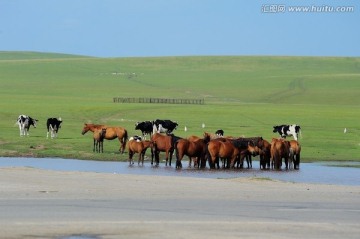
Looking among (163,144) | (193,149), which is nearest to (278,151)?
(193,149)

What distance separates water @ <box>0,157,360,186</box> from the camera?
27016 millimetres

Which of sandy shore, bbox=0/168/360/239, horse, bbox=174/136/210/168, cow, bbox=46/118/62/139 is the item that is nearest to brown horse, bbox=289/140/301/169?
horse, bbox=174/136/210/168

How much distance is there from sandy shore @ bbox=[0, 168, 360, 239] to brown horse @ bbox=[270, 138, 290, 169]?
30.5ft

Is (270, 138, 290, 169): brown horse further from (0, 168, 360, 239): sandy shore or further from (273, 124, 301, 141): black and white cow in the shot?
(273, 124, 301, 141): black and white cow

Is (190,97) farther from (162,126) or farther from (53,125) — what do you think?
(53,125)

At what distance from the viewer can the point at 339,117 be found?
6556 centimetres

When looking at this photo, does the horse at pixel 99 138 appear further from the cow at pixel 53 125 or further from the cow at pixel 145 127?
the cow at pixel 53 125

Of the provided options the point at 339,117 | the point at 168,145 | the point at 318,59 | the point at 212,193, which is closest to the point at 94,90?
the point at 339,117

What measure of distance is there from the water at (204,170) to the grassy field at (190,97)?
2320mm

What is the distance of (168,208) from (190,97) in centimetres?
8333

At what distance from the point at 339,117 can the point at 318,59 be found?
97868 mm

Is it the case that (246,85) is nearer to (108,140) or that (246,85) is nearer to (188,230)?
(108,140)

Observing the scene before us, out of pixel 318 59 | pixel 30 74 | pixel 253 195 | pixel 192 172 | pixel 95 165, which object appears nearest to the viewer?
pixel 253 195

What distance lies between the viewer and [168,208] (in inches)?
616
